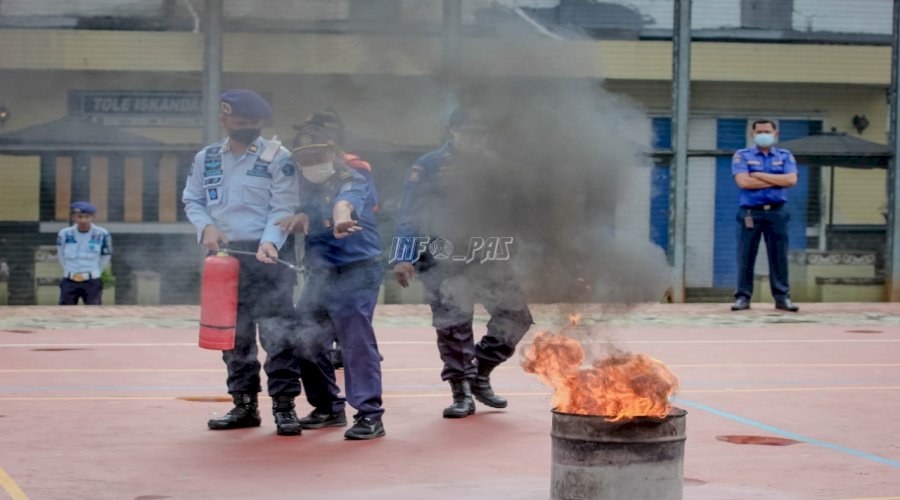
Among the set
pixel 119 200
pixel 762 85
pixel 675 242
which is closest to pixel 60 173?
pixel 119 200

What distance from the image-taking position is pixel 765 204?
16.1 meters

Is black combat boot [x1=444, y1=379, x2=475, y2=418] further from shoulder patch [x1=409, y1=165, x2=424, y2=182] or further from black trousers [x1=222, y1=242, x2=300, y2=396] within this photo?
shoulder patch [x1=409, y1=165, x2=424, y2=182]

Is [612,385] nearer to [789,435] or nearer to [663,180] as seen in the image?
[789,435]

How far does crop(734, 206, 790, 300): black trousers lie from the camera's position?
16.1 metres

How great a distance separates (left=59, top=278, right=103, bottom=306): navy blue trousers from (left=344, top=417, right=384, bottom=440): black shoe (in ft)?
32.9

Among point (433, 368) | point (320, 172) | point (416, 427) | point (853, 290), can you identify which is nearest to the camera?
point (320, 172)

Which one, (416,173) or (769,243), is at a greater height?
(416,173)

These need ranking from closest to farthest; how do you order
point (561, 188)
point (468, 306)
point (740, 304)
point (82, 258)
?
point (561, 188)
point (468, 306)
point (740, 304)
point (82, 258)

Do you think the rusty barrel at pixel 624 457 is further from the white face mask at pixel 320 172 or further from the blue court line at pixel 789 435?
the white face mask at pixel 320 172

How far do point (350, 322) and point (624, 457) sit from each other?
262 cm

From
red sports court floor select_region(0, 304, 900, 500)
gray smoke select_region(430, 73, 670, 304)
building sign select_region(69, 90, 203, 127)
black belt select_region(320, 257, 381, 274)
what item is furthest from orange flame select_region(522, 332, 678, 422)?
building sign select_region(69, 90, 203, 127)

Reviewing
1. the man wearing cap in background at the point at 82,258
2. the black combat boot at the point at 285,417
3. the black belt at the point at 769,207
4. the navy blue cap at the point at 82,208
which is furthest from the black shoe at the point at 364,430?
the navy blue cap at the point at 82,208

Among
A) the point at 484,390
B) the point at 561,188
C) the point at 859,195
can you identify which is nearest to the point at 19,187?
the point at 859,195

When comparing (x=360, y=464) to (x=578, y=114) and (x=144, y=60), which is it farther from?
(x=144, y=60)
